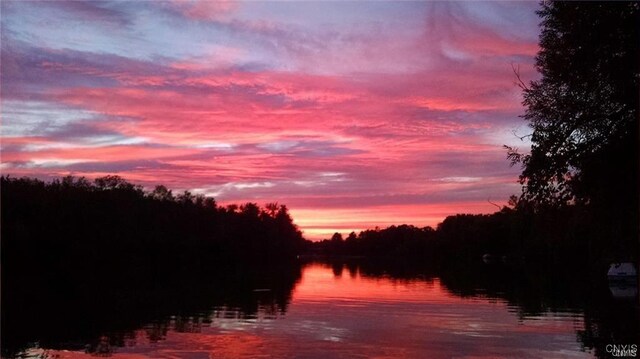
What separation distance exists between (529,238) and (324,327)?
9.73 m

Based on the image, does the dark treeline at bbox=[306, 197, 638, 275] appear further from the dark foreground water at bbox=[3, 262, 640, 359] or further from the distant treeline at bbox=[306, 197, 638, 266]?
the dark foreground water at bbox=[3, 262, 640, 359]

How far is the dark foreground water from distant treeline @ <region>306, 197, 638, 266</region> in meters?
2.83

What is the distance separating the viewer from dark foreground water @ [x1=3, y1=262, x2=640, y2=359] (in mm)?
19312

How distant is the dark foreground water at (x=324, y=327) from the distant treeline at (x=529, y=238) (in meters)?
2.83

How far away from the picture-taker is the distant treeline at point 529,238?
59.8 ft

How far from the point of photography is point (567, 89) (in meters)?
17.3

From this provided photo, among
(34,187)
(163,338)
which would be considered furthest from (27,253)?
(163,338)

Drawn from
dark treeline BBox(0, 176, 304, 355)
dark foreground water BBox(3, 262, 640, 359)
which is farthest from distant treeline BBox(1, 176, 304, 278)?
dark foreground water BBox(3, 262, 640, 359)

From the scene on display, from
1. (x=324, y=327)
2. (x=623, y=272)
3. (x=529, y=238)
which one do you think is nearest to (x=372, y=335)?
(x=324, y=327)

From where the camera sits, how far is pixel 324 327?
24812 millimetres

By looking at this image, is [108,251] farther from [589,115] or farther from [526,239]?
[589,115]

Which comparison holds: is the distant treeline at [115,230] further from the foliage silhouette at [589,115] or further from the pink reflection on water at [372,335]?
the foliage silhouette at [589,115]

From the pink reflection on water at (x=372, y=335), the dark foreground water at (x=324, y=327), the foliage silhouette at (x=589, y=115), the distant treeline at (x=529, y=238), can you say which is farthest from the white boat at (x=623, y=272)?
the foliage silhouette at (x=589, y=115)

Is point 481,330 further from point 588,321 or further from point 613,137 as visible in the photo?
point 613,137
